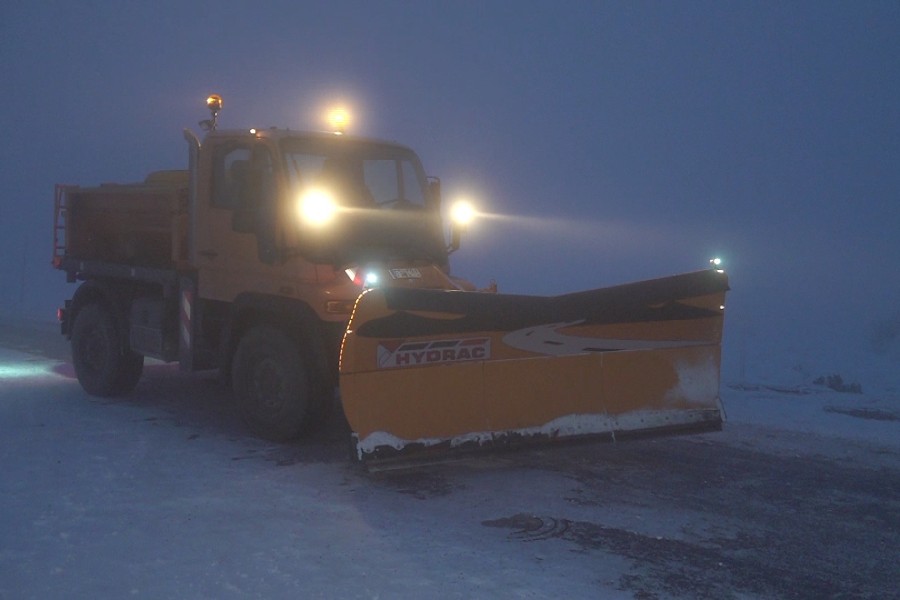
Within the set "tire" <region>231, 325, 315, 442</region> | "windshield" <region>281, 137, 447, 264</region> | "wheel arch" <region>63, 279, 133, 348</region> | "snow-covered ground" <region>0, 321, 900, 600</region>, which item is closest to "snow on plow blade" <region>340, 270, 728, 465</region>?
"snow-covered ground" <region>0, 321, 900, 600</region>

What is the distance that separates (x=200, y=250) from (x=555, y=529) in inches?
181

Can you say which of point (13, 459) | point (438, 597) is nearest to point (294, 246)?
point (13, 459)

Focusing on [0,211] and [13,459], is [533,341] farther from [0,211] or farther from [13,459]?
[0,211]

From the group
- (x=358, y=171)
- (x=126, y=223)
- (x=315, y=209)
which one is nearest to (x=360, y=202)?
(x=358, y=171)

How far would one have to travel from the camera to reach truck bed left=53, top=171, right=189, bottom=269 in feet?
28.3

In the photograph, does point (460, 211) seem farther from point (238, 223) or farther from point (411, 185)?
point (238, 223)

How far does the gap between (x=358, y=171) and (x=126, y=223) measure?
10.3 ft

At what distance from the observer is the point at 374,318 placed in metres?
6.11

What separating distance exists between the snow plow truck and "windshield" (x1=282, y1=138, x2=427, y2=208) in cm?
2

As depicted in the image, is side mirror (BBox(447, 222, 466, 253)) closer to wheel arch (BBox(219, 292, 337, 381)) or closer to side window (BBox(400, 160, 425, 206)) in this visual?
side window (BBox(400, 160, 425, 206))

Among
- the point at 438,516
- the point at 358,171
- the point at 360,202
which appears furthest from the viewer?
the point at 358,171

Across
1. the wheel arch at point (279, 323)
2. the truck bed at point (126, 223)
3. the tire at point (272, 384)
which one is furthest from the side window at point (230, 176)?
the tire at point (272, 384)

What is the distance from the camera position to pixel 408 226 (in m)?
8.00

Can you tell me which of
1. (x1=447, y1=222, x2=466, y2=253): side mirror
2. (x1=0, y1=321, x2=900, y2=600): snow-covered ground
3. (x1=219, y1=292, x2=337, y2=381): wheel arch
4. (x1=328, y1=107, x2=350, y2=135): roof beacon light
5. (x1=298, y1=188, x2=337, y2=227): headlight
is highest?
(x1=328, y1=107, x2=350, y2=135): roof beacon light
